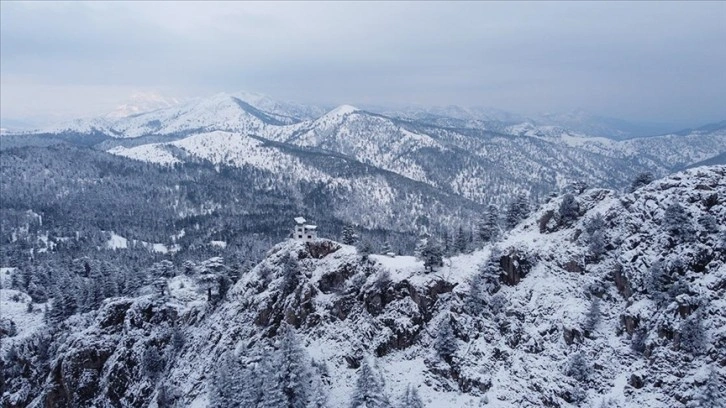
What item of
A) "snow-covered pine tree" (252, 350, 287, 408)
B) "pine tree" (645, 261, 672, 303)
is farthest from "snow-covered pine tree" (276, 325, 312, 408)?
"pine tree" (645, 261, 672, 303)

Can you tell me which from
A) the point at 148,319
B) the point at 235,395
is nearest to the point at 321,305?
the point at 235,395

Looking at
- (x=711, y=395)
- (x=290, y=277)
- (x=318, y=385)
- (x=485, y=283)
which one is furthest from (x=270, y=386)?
Result: (x=711, y=395)

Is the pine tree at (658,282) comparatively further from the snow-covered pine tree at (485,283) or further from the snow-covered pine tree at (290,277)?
the snow-covered pine tree at (290,277)

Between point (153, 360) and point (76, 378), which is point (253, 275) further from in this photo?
point (76, 378)

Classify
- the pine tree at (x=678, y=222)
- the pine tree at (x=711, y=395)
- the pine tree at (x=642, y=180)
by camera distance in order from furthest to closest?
the pine tree at (x=642, y=180) → the pine tree at (x=678, y=222) → the pine tree at (x=711, y=395)

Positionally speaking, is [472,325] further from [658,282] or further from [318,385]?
[658,282]

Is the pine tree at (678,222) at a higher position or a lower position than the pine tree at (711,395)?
higher

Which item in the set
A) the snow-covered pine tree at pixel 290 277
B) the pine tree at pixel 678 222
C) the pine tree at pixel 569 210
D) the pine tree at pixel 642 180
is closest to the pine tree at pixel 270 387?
the snow-covered pine tree at pixel 290 277
